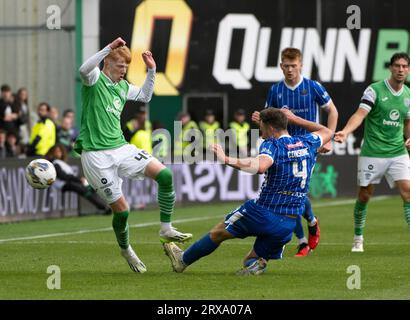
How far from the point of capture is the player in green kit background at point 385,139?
49.5 feet

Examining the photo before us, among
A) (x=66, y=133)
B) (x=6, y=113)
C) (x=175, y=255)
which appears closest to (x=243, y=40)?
(x=66, y=133)

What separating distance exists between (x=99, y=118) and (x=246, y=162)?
7.16ft

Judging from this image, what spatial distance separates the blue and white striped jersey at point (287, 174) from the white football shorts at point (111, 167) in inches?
56.1

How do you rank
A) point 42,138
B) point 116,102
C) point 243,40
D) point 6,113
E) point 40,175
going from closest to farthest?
point 116,102, point 40,175, point 42,138, point 6,113, point 243,40

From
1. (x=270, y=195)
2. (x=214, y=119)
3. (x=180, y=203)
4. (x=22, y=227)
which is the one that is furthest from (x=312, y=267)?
(x=214, y=119)

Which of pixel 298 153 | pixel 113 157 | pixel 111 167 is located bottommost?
pixel 111 167

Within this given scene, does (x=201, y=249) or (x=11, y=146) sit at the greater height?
(x=201, y=249)

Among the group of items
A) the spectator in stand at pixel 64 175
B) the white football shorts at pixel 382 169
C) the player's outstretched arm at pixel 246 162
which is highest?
the player's outstretched arm at pixel 246 162

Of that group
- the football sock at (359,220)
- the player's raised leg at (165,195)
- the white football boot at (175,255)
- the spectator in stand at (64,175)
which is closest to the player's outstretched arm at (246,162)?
the player's raised leg at (165,195)

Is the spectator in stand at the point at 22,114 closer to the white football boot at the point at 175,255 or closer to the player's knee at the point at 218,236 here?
the white football boot at the point at 175,255

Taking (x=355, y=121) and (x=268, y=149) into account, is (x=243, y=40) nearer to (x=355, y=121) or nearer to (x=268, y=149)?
(x=355, y=121)

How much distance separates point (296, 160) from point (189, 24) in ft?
57.7

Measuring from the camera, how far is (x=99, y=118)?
1273 cm

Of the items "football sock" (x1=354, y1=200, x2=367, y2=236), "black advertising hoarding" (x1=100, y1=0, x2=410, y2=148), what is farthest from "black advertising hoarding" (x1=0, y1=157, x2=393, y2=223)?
"football sock" (x1=354, y1=200, x2=367, y2=236)
